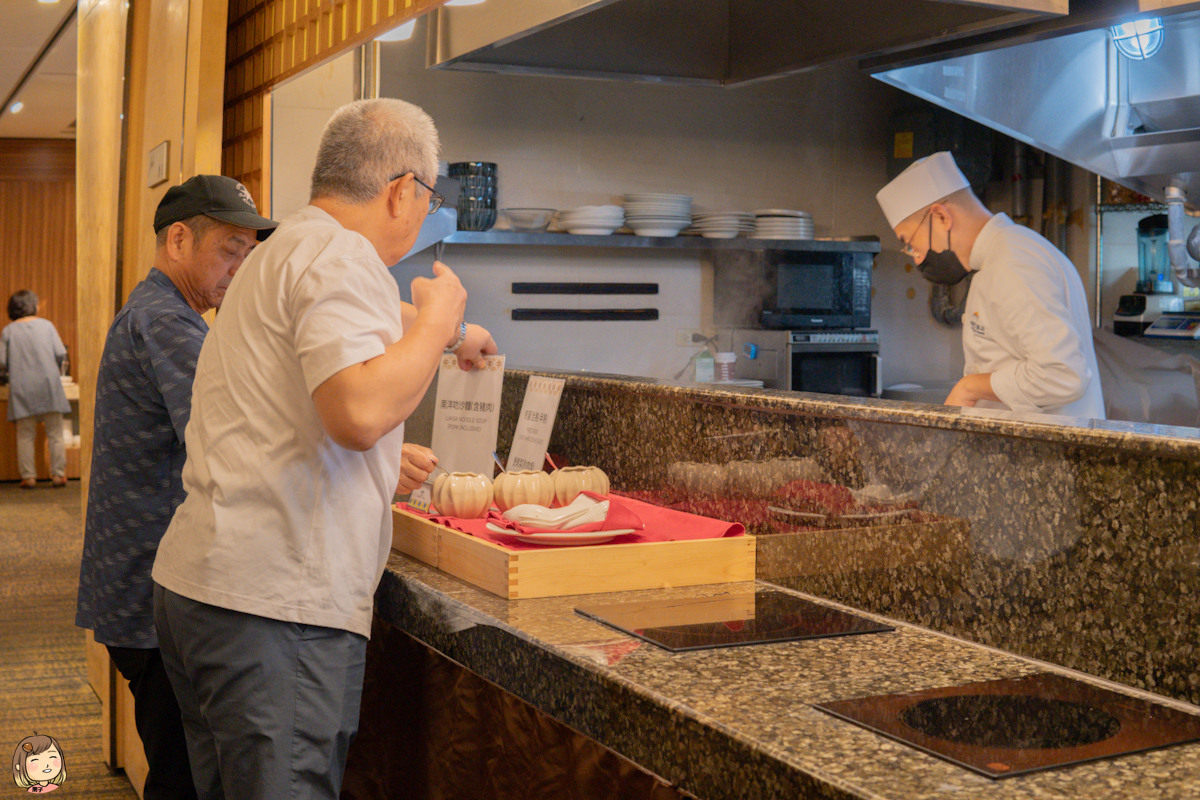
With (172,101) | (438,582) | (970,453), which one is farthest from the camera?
(172,101)

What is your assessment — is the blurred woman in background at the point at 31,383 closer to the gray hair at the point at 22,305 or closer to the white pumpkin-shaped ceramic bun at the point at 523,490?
the gray hair at the point at 22,305

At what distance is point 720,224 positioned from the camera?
554 centimetres

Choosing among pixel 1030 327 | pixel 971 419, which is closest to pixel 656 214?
pixel 1030 327

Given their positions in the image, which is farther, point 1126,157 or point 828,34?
point 1126,157

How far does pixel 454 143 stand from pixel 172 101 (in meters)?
2.60

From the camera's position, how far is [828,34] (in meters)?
2.38

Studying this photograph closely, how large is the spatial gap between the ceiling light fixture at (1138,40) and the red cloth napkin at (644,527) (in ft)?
8.26

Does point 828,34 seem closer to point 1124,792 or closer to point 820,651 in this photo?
point 820,651

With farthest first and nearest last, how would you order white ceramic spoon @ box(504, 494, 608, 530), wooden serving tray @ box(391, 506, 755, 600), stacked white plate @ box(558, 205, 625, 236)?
stacked white plate @ box(558, 205, 625, 236), white ceramic spoon @ box(504, 494, 608, 530), wooden serving tray @ box(391, 506, 755, 600)

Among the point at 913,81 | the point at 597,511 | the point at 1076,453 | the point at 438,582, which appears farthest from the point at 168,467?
the point at 913,81

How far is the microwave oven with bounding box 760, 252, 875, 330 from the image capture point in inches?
223

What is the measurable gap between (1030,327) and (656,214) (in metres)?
2.99

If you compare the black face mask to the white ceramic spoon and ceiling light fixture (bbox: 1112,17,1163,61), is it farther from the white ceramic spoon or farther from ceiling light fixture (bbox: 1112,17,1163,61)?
the white ceramic spoon

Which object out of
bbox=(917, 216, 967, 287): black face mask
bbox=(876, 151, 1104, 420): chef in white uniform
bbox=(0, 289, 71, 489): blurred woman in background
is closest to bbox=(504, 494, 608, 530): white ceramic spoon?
bbox=(876, 151, 1104, 420): chef in white uniform
